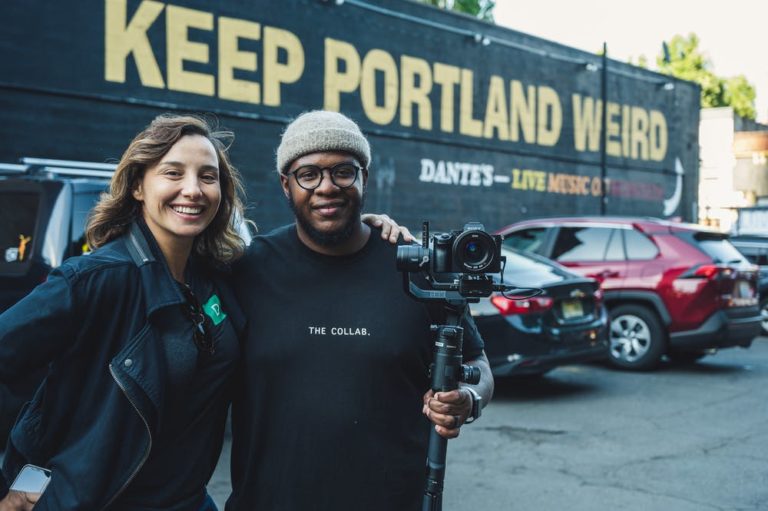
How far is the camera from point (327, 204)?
86.7 inches

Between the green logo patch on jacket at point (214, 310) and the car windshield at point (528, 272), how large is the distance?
5.01 m

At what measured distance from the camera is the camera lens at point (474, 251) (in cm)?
205

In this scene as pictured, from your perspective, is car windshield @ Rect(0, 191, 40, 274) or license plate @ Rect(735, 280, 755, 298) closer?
car windshield @ Rect(0, 191, 40, 274)

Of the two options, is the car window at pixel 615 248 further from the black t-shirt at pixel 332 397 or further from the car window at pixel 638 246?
the black t-shirt at pixel 332 397

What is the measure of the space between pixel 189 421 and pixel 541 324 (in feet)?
17.0

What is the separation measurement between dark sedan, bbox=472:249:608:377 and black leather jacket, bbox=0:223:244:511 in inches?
195

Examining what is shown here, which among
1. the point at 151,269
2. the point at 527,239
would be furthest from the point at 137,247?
the point at 527,239

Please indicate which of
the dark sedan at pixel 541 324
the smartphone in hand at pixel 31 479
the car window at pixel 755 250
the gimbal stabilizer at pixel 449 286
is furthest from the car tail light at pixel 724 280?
the smartphone in hand at pixel 31 479

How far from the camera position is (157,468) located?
1.90m

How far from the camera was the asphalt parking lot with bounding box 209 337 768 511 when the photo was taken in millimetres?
4477

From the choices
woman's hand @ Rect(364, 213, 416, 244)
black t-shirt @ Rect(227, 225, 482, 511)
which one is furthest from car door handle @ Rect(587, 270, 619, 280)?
black t-shirt @ Rect(227, 225, 482, 511)

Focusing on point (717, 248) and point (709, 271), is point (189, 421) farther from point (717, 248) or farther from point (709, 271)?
point (717, 248)

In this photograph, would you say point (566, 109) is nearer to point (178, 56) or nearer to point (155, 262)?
point (178, 56)

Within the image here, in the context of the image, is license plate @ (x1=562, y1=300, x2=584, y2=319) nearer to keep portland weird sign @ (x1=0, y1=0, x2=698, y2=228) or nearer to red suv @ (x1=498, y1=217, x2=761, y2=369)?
red suv @ (x1=498, y1=217, x2=761, y2=369)
